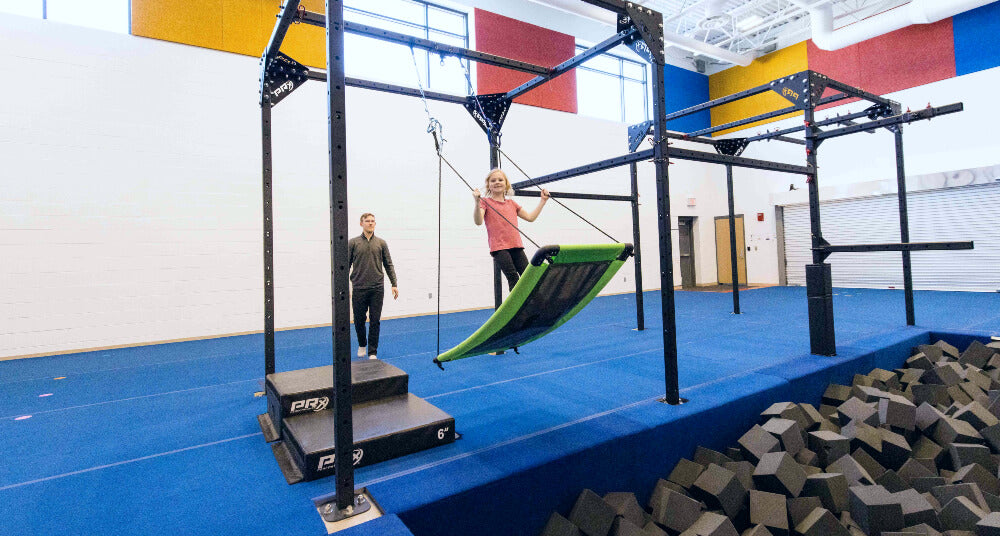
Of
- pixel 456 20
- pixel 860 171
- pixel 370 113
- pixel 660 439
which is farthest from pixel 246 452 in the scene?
pixel 860 171

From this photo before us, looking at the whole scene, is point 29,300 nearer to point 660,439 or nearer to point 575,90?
point 660,439

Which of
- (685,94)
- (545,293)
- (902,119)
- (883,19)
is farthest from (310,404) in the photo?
(685,94)

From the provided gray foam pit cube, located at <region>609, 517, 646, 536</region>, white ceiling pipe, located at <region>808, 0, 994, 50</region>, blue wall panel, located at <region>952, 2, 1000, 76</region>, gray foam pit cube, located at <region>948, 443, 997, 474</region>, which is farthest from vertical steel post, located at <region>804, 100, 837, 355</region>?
blue wall panel, located at <region>952, 2, 1000, 76</region>

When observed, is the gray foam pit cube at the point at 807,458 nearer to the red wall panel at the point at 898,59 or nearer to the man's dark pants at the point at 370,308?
the man's dark pants at the point at 370,308

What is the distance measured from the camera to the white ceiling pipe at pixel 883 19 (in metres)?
7.86

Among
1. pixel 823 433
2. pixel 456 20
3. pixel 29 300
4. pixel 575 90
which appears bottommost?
pixel 823 433

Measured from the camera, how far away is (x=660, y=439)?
2410 mm

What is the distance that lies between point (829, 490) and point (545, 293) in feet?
5.15

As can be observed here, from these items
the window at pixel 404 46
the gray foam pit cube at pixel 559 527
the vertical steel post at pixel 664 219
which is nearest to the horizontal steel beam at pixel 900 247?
the vertical steel post at pixel 664 219

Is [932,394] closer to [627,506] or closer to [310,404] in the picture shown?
[627,506]

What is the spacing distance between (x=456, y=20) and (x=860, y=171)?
874 centimetres

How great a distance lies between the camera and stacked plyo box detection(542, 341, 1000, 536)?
79.7 inches

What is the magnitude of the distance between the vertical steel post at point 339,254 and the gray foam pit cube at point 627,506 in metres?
1.16

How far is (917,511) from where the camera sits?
2.08 m
